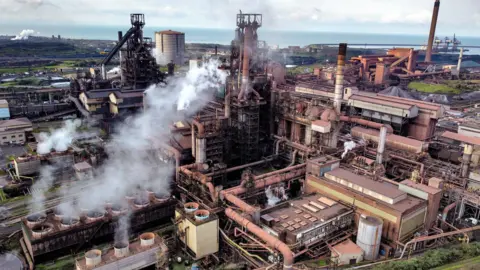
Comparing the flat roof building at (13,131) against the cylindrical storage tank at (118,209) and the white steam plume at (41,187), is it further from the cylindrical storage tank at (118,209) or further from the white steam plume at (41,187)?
the cylindrical storage tank at (118,209)

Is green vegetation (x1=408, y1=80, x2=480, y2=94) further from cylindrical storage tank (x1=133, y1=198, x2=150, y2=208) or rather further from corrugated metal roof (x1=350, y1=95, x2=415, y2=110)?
cylindrical storage tank (x1=133, y1=198, x2=150, y2=208)

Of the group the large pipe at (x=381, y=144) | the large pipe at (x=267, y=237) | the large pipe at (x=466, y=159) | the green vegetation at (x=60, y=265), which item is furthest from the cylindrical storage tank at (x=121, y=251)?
the large pipe at (x=466, y=159)

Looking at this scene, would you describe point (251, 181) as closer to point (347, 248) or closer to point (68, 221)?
point (347, 248)

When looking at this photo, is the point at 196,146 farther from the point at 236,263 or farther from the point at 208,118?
the point at 236,263

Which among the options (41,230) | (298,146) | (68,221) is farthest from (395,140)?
(41,230)

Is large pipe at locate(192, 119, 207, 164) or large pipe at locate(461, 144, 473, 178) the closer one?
large pipe at locate(461, 144, 473, 178)

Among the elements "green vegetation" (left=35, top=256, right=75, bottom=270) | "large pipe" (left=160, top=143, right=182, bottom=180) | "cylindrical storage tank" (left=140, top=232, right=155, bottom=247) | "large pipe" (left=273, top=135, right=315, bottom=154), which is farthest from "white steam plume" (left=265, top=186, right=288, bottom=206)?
"green vegetation" (left=35, top=256, right=75, bottom=270)

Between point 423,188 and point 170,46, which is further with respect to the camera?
point 170,46
